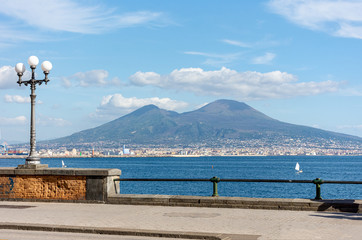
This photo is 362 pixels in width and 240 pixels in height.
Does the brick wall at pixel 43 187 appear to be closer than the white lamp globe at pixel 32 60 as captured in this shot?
Yes

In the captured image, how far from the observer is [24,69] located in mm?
21156

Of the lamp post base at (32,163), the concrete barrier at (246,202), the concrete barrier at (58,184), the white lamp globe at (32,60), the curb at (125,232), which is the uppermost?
the white lamp globe at (32,60)

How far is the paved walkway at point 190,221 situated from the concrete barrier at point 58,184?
0.91 meters

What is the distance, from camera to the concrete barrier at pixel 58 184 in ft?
60.0

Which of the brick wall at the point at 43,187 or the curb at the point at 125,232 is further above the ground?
the brick wall at the point at 43,187

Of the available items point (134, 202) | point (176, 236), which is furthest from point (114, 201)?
point (176, 236)

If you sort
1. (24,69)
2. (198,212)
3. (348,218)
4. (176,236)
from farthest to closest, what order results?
1. (24,69)
2. (198,212)
3. (348,218)
4. (176,236)

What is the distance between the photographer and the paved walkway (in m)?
12.2

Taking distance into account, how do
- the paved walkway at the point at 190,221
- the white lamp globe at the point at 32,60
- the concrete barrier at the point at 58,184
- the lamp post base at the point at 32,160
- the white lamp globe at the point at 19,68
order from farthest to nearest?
the white lamp globe at the point at 19,68
the white lamp globe at the point at 32,60
the lamp post base at the point at 32,160
the concrete barrier at the point at 58,184
the paved walkway at the point at 190,221

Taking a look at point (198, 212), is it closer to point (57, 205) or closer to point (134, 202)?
point (134, 202)

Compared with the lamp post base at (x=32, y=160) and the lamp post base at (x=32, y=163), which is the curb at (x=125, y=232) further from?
the lamp post base at (x=32, y=160)

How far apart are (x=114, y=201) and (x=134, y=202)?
751 millimetres

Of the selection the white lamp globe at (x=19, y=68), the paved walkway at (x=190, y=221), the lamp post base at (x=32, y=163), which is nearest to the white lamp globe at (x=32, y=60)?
the white lamp globe at (x=19, y=68)

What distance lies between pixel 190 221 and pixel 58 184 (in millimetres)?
6643
